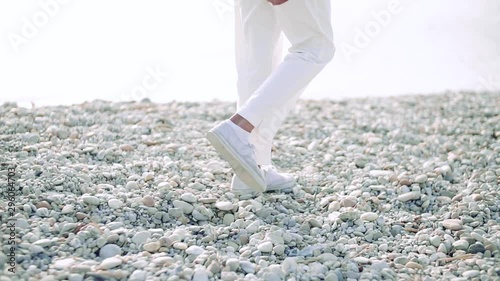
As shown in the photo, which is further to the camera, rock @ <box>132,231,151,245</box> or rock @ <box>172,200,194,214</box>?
rock @ <box>172,200,194,214</box>

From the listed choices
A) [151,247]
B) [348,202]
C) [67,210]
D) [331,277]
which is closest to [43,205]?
[67,210]

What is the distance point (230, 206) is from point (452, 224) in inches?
32.7

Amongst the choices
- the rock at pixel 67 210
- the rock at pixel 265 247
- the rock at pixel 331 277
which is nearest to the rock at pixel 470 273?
the rock at pixel 331 277

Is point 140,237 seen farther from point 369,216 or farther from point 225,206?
point 369,216

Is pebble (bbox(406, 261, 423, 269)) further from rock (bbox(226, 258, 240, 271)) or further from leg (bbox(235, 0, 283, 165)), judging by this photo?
leg (bbox(235, 0, 283, 165))

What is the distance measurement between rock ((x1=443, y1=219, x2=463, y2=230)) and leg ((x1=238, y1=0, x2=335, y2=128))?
74 centimetres

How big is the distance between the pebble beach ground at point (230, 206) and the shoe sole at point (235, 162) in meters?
0.14

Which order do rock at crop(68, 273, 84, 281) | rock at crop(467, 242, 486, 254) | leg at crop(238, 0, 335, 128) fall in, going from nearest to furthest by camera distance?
1. rock at crop(68, 273, 84, 281)
2. rock at crop(467, 242, 486, 254)
3. leg at crop(238, 0, 335, 128)

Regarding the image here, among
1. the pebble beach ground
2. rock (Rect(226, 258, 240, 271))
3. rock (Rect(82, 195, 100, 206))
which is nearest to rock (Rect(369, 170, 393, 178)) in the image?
the pebble beach ground

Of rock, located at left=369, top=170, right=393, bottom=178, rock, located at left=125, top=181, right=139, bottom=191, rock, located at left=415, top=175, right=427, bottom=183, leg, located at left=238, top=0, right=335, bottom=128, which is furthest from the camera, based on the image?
rock, located at left=369, top=170, right=393, bottom=178

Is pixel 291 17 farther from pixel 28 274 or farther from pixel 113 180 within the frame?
pixel 28 274

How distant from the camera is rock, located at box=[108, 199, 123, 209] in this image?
2305mm

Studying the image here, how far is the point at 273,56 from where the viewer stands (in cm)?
256

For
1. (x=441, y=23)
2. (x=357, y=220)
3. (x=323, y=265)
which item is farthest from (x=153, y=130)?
(x=441, y=23)
